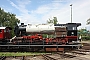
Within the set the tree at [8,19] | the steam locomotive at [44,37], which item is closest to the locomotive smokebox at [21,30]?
the steam locomotive at [44,37]

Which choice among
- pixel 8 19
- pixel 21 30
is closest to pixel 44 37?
pixel 21 30

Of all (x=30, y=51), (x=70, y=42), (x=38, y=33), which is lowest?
(x=30, y=51)

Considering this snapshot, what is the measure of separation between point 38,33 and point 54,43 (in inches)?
106

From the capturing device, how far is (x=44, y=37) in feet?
66.2

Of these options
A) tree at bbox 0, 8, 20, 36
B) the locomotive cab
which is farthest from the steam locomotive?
tree at bbox 0, 8, 20, 36

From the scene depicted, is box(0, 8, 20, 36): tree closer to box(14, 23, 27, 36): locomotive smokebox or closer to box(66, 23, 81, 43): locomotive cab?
box(14, 23, 27, 36): locomotive smokebox

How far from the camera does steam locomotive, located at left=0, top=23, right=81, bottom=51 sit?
18438mm

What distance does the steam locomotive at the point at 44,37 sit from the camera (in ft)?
60.5

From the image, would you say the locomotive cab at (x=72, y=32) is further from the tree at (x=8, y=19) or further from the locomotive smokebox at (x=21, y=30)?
the tree at (x=8, y=19)

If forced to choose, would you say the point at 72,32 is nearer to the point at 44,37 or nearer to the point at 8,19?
the point at 44,37

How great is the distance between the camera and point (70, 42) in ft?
62.7

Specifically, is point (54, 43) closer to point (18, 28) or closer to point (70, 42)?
point (70, 42)

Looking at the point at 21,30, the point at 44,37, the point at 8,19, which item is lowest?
the point at 44,37

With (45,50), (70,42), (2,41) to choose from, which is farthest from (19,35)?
(70,42)
